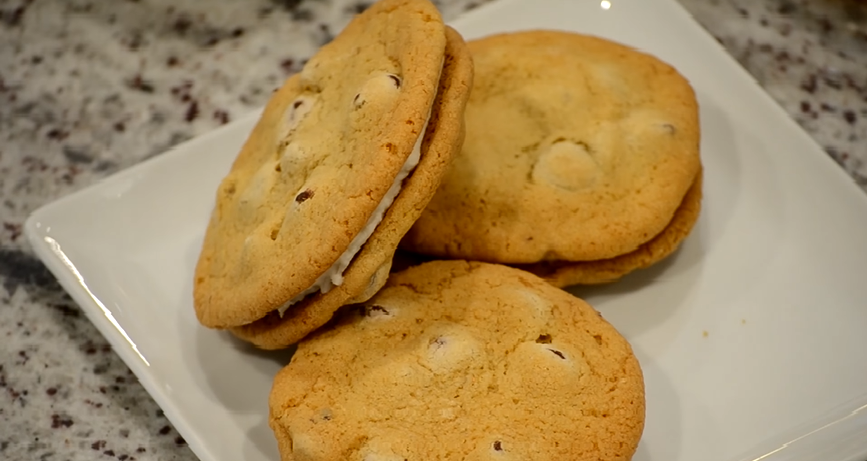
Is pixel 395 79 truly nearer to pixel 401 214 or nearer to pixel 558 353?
pixel 401 214

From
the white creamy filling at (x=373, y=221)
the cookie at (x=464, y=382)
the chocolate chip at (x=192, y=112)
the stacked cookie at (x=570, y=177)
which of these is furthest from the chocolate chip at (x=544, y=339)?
the chocolate chip at (x=192, y=112)

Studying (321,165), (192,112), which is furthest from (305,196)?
(192,112)

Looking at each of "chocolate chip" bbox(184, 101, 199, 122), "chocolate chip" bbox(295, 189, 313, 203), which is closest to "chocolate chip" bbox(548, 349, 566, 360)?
"chocolate chip" bbox(295, 189, 313, 203)

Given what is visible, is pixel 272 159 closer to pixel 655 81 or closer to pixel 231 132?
pixel 231 132

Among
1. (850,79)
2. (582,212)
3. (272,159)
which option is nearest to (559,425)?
(582,212)

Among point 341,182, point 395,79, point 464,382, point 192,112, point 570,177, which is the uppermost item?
point 395,79

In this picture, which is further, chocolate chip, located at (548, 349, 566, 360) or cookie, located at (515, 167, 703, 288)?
cookie, located at (515, 167, 703, 288)

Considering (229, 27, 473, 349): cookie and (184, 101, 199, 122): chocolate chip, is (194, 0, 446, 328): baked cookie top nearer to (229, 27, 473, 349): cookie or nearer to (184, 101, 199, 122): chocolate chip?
(229, 27, 473, 349): cookie

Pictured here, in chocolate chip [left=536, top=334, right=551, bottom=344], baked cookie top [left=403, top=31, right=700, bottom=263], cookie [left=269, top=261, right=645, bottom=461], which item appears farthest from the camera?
baked cookie top [left=403, top=31, right=700, bottom=263]

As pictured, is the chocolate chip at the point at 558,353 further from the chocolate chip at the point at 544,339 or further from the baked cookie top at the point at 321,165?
the baked cookie top at the point at 321,165
